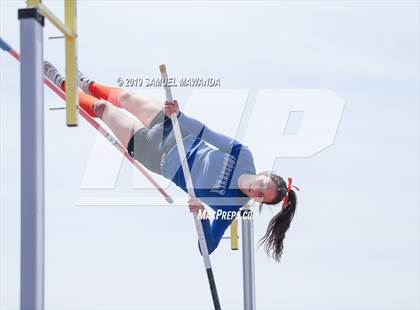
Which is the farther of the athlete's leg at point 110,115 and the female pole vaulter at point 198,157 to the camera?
the athlete's leg at point 110,115

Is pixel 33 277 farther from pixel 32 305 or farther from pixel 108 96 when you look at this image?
pixel 108 96

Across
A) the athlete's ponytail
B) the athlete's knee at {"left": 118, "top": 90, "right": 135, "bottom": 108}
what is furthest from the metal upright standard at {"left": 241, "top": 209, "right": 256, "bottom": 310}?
the athlete's knee at {"left": 118, "top": 90, "right": 135, "bottom": 108}

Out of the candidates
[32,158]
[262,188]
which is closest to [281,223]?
[262,188]

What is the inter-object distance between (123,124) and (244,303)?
200 centimetres

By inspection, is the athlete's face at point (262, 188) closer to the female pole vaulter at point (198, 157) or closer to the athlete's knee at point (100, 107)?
the female pole vaulter at point (198, 157)

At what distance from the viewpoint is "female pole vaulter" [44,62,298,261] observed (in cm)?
638

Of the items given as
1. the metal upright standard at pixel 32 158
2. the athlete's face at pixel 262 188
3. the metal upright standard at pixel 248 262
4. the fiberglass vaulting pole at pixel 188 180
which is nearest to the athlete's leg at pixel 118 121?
the fiberglass vaulting pole at pixel 188 180

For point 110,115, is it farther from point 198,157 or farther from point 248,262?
point 248,262

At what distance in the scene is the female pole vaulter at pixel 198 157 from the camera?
6379mm

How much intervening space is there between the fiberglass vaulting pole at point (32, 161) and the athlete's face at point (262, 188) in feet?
8.42

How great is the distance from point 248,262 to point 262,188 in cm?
117

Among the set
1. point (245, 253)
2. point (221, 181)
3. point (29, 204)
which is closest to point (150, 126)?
point (221, 181)

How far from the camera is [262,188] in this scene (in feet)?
20.8

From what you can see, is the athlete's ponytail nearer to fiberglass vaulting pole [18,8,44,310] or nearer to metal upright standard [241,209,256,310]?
metal upright standard [241,209,256,310]
